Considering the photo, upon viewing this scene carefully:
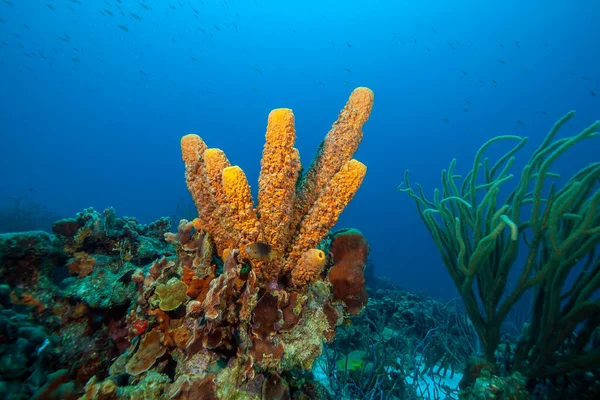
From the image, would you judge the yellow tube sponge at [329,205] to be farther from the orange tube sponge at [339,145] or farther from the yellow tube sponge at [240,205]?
the yellow tube sponge at [240,205]

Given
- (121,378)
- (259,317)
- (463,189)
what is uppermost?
(463,189)

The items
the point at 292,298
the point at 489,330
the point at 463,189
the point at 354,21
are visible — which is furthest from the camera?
the point at 354,21

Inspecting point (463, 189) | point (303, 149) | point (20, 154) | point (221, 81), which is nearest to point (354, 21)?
point (303, 149)

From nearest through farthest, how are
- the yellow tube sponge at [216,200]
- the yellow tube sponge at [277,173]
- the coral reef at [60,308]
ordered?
1. the coral reef at [60,308]
2. the yellow tube sponge at [277,173]
3. the yellow tube sponge at [216,200]

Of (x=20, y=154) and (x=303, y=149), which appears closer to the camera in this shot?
(x=20, y=154)

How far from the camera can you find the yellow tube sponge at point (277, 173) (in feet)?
6.34

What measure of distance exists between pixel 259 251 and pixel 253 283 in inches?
8.5

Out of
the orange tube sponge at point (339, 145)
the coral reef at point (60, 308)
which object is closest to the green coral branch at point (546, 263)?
the orange tube sponge at point (339, 145)

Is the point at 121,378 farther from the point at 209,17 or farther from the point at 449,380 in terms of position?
the point at 209,17

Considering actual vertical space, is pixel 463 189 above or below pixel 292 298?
above

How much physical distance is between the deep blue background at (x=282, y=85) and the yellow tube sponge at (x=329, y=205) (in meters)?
54.2

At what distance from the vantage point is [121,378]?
1.85 meters

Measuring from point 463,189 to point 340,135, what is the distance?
3065mm

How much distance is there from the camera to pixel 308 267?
80.3 inches
